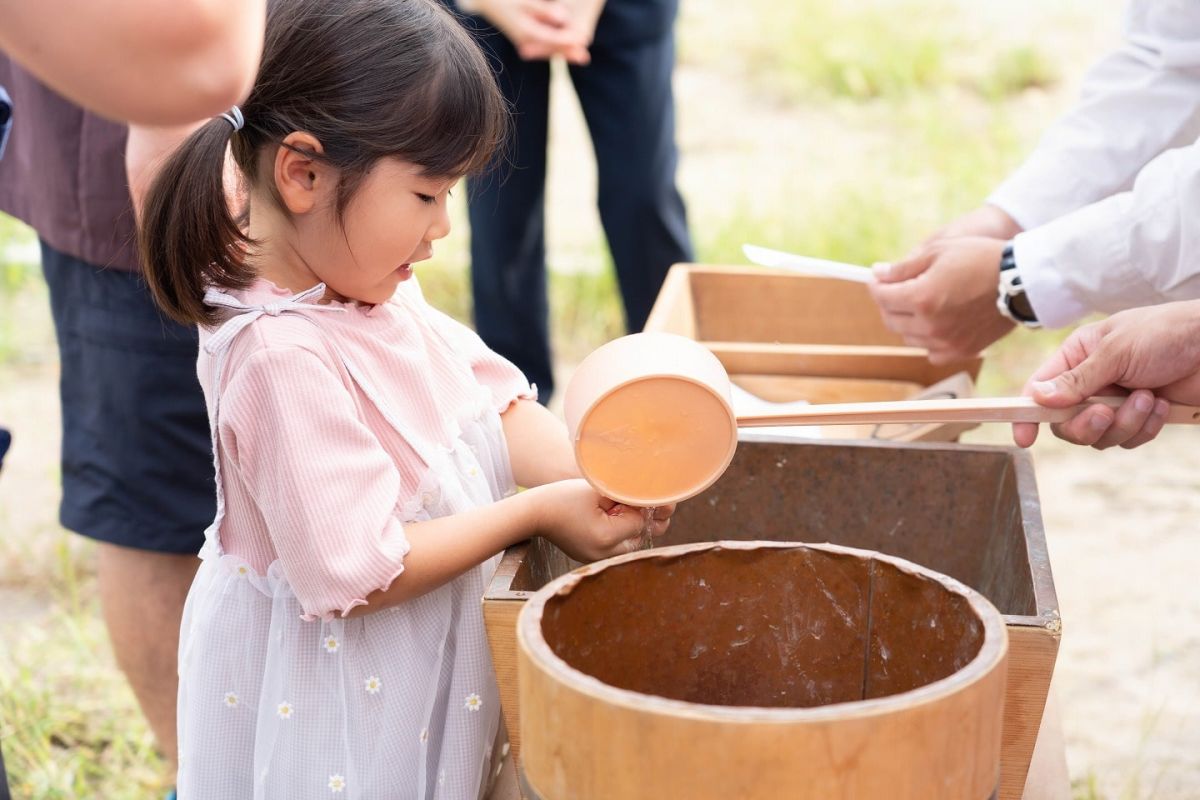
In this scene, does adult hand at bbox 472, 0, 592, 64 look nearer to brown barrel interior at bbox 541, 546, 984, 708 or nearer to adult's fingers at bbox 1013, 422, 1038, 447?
adult's fingers at bbox 1013, 422, 1038, 447

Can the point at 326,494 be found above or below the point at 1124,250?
above

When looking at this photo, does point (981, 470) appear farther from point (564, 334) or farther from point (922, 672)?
point (564, 334)

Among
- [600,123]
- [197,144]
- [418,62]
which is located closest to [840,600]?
[418,62]

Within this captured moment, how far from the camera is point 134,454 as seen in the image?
191 cm

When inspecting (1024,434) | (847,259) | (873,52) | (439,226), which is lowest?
(873,52)

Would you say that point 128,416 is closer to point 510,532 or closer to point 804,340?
point 510,532

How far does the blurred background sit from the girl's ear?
4.54 ft

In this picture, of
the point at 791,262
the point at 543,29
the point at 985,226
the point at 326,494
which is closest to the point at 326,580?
the point at 326,494

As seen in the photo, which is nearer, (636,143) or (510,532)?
(510,532)

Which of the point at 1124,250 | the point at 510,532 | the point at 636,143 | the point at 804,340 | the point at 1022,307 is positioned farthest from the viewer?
the point at 636,143

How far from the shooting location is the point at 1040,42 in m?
6.46

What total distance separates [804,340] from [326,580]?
4.52 ft

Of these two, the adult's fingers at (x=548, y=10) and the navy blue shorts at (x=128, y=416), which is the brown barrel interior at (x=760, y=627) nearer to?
the navy blue shorts at (x=128, y=416)

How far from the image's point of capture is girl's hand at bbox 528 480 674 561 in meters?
1.26
